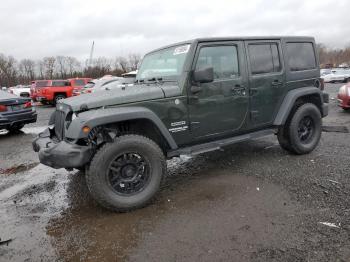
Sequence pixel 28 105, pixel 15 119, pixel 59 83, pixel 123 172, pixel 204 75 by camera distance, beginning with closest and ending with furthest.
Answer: pixel 123 172 → pixel 204 75 → pixel 15 119 → pixel 28 105 → pixel 59 83

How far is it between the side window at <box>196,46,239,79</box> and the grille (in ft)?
6.14

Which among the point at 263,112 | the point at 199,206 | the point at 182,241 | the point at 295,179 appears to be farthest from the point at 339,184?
the point at 182,241

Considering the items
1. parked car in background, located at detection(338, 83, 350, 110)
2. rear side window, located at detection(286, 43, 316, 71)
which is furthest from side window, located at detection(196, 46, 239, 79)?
parked car in background, located at detection(338, 83, 350, 110)

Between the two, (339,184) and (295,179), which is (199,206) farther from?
(339,184)

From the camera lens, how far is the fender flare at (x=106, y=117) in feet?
11.4

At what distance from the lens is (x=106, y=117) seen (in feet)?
11.6

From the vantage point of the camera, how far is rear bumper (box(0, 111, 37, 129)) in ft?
28.3

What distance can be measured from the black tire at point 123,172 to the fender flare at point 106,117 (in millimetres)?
238

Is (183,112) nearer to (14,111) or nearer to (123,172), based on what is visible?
(123,172)

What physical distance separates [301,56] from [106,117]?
3.66m

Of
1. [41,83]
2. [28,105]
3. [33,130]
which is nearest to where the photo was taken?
[28,105]

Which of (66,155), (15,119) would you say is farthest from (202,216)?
(15,119)

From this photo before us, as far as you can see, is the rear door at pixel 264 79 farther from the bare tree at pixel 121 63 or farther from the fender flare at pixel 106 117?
the bare tree at pixel 121 63

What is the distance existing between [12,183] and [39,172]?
0.55 metres
